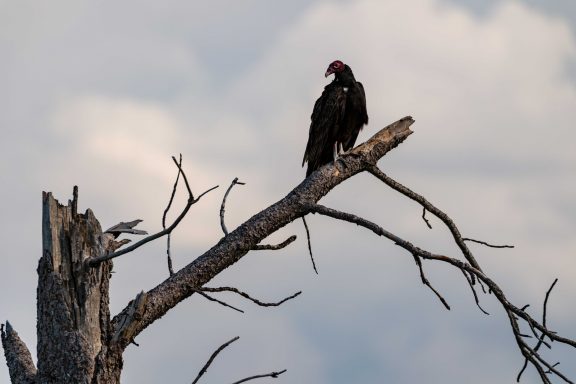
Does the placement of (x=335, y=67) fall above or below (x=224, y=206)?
above

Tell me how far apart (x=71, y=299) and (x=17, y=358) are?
2.04 ft

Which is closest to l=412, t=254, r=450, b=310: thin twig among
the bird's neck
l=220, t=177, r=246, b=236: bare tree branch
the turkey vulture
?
l=220, t=177, r=246, b=236: bare tree branch

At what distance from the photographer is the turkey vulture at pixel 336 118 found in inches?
335

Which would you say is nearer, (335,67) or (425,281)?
(425,281)

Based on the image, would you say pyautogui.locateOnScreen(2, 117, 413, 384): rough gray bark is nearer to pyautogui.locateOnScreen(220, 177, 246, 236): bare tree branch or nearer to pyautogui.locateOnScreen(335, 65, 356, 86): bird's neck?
pyautogui.locateOnScreen(220, 177, 246, 236): bare tree branch

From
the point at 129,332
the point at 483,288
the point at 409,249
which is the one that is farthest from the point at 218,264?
the point at 483,288

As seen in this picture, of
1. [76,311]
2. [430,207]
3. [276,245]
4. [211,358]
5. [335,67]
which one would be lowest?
[211,358]

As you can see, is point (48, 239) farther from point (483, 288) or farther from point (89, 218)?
point (483, 288)

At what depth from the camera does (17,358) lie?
5176 millimetres

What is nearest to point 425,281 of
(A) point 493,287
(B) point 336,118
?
(A) point 493,287

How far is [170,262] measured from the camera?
18.5 ft

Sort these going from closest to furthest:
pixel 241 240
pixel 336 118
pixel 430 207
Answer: pixel 241 240, pixel 430 207, pixel 336 118

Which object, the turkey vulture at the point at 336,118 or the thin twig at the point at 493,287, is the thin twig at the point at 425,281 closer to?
the thin twig at the point at 493,287

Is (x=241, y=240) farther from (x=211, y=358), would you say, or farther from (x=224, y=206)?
(x=211, y=358)
